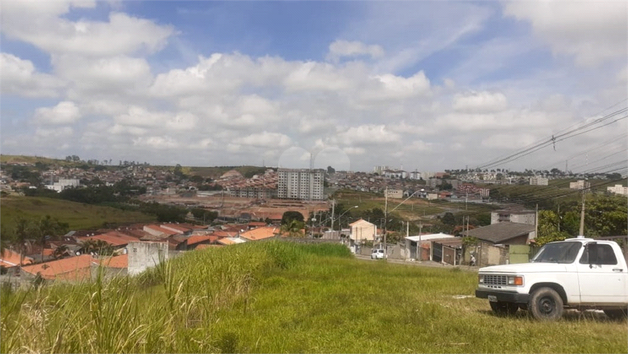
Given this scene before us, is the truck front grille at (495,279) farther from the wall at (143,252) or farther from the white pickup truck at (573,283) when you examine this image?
the wall at (143,252)

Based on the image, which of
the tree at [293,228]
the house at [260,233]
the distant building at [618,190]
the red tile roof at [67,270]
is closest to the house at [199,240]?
the house at [260,233]

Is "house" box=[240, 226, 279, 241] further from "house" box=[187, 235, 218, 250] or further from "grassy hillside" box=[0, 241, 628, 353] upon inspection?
"grassy hillside" box=[0, 241, 628, 353]

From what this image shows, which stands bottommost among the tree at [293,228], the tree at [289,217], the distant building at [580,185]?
the tree at [293,228]

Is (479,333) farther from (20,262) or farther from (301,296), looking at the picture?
(20,262)

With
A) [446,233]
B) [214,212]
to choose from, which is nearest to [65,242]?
[214,212]

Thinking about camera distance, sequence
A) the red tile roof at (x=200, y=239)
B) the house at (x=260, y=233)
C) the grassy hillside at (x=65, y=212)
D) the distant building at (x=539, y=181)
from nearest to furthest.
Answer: the grassy hillside at (x=65, y=212) → the red tile roof at (x=200, y=239) → the distant building at (x=539, y=181) → the house at (x=260, y=233)

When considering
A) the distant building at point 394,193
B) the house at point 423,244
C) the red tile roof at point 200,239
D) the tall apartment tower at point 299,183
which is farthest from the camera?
the house at point 423,244

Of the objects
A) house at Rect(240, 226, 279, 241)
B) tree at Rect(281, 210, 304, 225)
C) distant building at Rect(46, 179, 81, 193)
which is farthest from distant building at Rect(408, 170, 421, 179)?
distant building at Rect(46, 179, 81, 193)

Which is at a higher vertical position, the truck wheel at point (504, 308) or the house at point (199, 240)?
the truck wheel at point (504, 308)

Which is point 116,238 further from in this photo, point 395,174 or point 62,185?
point 395,174
